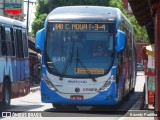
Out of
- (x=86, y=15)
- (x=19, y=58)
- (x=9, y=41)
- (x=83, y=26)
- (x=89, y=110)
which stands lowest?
(x=89, y=110)

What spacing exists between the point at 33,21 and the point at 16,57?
4052 centimetres

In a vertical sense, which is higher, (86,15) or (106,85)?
(86,15)

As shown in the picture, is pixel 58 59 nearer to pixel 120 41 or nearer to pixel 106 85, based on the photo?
pixel 106 85

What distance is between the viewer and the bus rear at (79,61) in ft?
55.3

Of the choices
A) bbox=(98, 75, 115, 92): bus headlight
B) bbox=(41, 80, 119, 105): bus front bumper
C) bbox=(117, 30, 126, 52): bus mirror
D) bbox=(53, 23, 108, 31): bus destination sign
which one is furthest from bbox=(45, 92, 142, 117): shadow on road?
bbox=(53, 23, 108, 31): bus destination sign

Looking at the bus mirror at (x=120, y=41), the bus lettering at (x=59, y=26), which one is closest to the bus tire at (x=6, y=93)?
the bus lettering at (x=59, y=26)

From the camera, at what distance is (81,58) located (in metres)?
17.0

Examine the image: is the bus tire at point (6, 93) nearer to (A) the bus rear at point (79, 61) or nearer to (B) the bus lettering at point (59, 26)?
(A) the bus rear at point (79, 61)

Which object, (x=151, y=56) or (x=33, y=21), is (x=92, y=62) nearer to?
(x=151, y=56)

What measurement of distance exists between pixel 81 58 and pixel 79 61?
116 mm

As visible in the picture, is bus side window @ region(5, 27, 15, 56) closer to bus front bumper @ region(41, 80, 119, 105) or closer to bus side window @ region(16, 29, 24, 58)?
bus side window @ region(16, 29, 24, 58)

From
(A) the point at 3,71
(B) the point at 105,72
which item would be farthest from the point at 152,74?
(A) the point at 3,71

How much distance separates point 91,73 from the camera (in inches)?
664

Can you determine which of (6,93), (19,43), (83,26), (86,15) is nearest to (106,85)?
(83,26)
